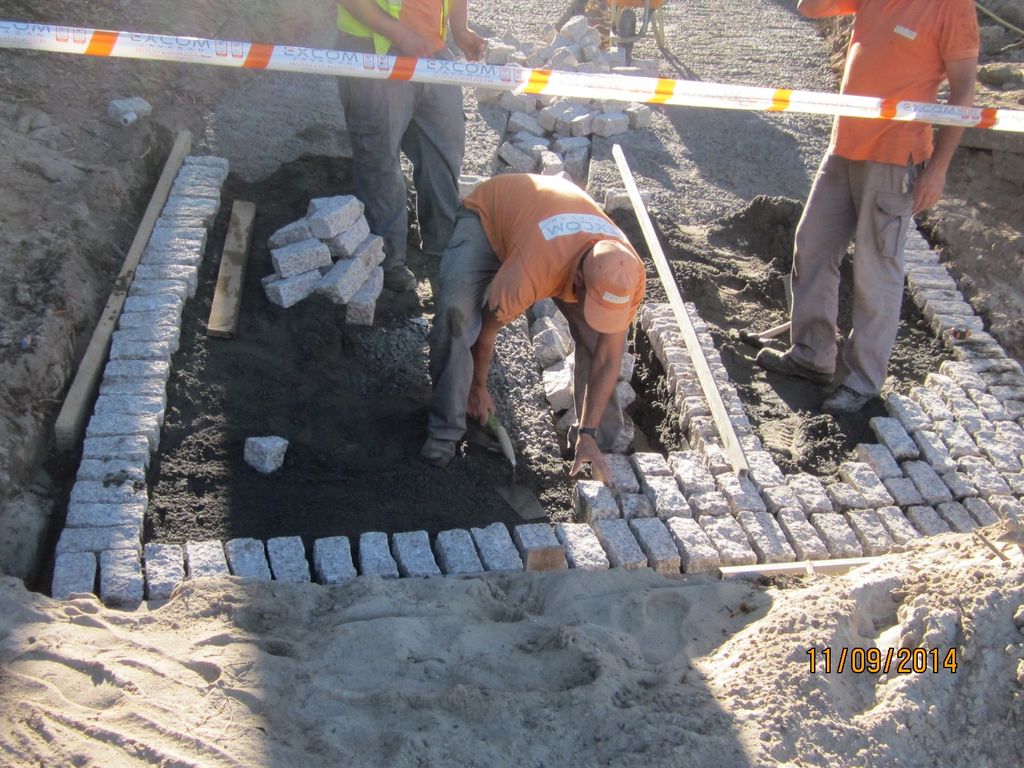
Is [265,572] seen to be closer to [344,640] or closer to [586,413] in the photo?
[344,640]

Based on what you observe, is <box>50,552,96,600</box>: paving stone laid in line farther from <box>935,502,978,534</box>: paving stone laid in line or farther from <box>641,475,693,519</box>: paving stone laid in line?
<box>935,502,978,534</box>: paving stone laid in line

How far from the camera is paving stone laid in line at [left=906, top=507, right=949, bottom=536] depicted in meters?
4.96

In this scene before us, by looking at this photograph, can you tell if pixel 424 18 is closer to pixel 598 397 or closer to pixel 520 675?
pixel 598 397

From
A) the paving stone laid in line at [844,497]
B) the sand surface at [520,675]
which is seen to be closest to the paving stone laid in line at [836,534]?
the paving stone laid in line at [844,497]

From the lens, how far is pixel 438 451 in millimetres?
5027


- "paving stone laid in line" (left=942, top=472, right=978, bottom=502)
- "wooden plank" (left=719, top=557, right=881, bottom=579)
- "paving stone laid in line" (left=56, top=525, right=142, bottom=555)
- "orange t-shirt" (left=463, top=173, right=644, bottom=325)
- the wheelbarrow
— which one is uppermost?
the wheelbarrow

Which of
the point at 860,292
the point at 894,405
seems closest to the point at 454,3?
the point at 860,292

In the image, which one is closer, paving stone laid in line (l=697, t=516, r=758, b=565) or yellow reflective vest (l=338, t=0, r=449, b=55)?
paving stone laid in line (l=697, t=516, r=758, b=565)

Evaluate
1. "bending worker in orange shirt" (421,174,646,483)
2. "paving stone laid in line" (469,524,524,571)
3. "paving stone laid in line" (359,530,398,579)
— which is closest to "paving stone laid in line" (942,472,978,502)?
"bending worker in orange shirt" (421,174,646,483)

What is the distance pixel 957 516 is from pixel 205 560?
3.58 metres

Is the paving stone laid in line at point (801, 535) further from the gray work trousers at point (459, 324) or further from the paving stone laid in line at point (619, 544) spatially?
the gray work trousers at point (459, 324)

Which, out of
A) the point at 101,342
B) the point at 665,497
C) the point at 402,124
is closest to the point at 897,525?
the point at 665,497

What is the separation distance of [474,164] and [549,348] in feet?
8.16
